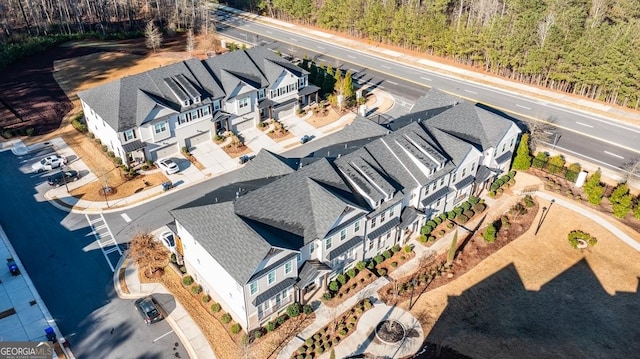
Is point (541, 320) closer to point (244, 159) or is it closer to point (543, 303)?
point (543, 303)

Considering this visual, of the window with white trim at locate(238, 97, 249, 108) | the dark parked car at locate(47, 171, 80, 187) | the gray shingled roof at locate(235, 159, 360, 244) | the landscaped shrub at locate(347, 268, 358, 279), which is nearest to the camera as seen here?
the gray shingled roof at locate(235, 159, 360, 244)

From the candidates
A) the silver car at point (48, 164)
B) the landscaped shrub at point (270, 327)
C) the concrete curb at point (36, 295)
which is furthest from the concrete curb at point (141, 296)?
the silver car at point (48, 164)

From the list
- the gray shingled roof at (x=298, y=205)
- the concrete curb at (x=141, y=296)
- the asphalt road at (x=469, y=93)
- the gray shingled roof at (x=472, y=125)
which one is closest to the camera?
the concrete curb at (x=141, y=296)

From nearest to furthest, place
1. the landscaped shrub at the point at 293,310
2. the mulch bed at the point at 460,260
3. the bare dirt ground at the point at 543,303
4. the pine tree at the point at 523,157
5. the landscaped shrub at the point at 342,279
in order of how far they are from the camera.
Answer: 1. the bare dirt ground at the point at 543,303
2. the landscaped shrub at the point at 293,310
3. the mulch bed at the point at 460,260
4. the landscaped shrub at the point at 342,279
5. the pine tree at the point at 523,157

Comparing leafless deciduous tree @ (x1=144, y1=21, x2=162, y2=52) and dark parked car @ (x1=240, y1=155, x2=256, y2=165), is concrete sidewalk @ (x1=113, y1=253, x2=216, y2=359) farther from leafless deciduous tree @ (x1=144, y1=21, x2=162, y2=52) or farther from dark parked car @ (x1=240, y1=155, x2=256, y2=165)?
leafless deciduous tree @ (x1=144, y1=21, x2=162, y2=52)

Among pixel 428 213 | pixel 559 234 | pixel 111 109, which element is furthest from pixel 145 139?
pixel 559 234

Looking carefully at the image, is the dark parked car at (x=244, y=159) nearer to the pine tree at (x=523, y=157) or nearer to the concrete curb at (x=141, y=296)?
the concrete curb at (x=141, y=296)


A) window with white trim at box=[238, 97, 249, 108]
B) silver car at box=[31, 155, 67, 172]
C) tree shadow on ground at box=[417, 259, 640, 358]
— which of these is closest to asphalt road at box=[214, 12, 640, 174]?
tree shadow on ground at box=[417, 259, 640, 358]

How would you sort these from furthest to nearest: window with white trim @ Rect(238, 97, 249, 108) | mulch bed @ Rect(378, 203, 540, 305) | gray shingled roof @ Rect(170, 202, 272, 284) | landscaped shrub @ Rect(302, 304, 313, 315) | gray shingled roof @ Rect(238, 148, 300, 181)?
window with white trim @ Rect(238, 97, 249, 108) → gray shingled roof @ Rect(238, 148, 300, 181) → mulch bed @ Rect(378, 203, 540, 305) → landscaped shrub @ Rect(302, 304, 313, 315) → gray shingled roof @ Rect(170, 202, 272, 284)
